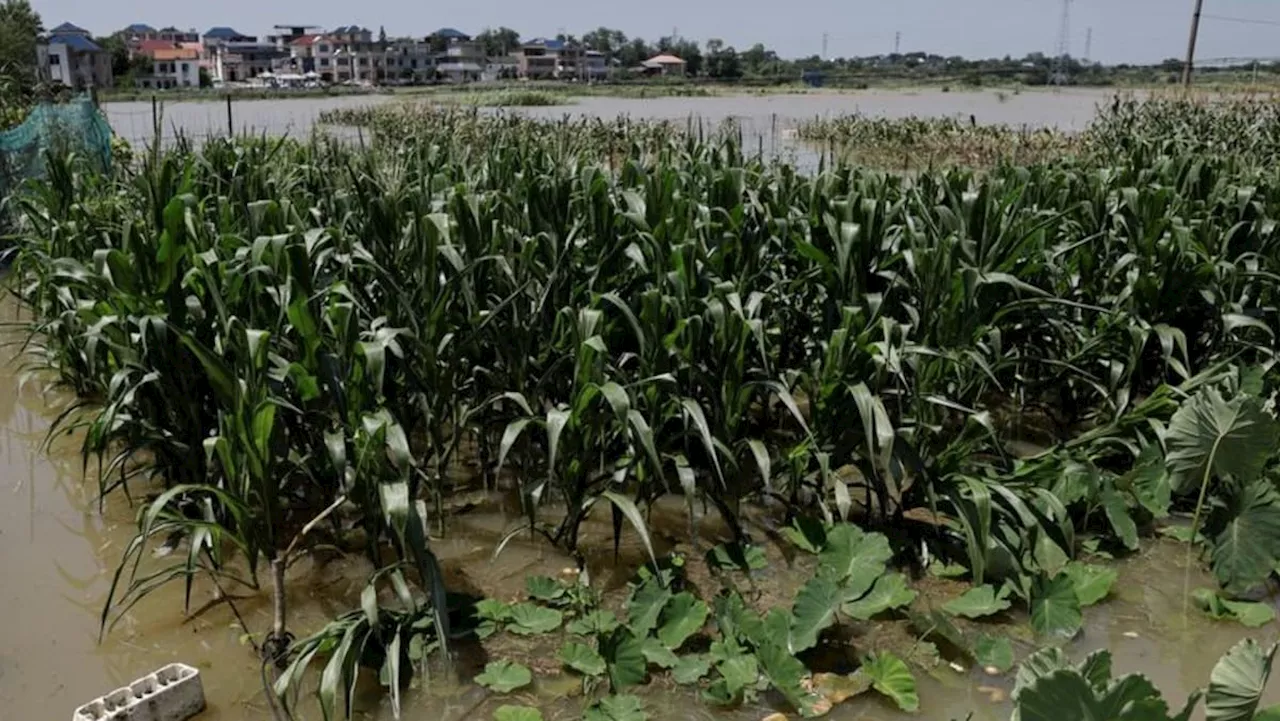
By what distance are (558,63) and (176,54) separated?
3423cm

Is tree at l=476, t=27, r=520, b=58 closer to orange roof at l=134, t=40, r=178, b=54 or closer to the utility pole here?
orange roof at l=134, t=40, r=178, b=54

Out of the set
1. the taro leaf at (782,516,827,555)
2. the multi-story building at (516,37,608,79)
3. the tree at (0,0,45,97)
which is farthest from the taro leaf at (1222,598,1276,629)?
the multi-story building at (516,37,608,79)

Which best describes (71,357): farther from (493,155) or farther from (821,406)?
(821,406)

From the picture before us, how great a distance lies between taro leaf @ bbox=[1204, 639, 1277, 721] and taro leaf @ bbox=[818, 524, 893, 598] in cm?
113

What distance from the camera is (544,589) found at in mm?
3053

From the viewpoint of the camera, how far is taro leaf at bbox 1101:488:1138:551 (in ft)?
11.2

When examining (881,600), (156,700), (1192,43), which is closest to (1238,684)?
(881,600)

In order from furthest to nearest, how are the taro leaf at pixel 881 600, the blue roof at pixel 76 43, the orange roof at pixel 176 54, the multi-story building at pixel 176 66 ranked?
the orange roof at pixel 176 54, the multi-story building at pixel 176 66, the blue roof at pixel 76 43, the taro leaf at pixel 881 600

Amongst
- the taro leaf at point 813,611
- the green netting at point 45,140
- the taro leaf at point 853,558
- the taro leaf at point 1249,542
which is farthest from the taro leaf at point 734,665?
the green netting at point 45,140

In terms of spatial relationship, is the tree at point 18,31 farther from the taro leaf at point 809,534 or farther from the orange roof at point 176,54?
the orange roof at point 176,54

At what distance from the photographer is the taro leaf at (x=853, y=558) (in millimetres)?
2984

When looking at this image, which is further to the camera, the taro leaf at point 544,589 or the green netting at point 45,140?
the green netting at point 45,140

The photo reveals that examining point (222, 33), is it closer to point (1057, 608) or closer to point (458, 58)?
point (458, 58)

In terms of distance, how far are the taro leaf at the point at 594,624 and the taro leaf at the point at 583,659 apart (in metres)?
0.09
